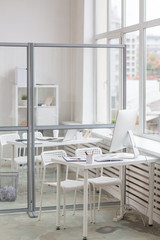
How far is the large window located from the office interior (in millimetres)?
13

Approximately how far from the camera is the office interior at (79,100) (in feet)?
19.0

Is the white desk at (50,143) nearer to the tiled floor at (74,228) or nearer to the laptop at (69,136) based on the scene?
the laptop at (69,136)

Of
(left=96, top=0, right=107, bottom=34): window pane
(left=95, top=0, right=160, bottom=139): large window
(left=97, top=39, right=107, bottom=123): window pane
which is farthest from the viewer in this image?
(left=96, top=0, right=107, bottom=34): window pane

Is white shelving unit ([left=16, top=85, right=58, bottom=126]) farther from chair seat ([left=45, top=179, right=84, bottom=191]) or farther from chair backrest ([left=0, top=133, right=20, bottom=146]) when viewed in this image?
chair seat ([left=45, top=179, right=84, bottom=191])

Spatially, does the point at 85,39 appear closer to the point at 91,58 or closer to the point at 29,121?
the point at 91,58

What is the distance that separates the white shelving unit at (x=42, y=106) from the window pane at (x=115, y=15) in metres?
1.98

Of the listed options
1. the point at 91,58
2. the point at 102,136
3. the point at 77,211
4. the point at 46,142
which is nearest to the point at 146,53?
the point at 91,58

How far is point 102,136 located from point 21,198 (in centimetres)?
131

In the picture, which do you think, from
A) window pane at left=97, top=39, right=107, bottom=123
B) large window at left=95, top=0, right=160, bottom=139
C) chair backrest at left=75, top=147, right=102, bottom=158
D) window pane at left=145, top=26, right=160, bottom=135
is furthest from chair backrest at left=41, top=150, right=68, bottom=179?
window pane at left=145, top=26, right=160, bottom=135

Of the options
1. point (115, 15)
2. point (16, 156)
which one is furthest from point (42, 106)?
point (115, 15)

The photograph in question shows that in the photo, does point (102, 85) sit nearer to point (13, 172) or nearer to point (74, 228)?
point (13, 172)

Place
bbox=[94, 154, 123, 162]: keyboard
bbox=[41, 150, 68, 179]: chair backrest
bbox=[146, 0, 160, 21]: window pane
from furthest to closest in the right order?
1. bbox=[146, 0, 160, 21]: window pane
2. bbox=[41, 150, 68, 179]: chair backrest
3. bbox=[94, 154, 123, 162]: keyboard

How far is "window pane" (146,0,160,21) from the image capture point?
20.2 feet

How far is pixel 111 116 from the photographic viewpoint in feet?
22.0
